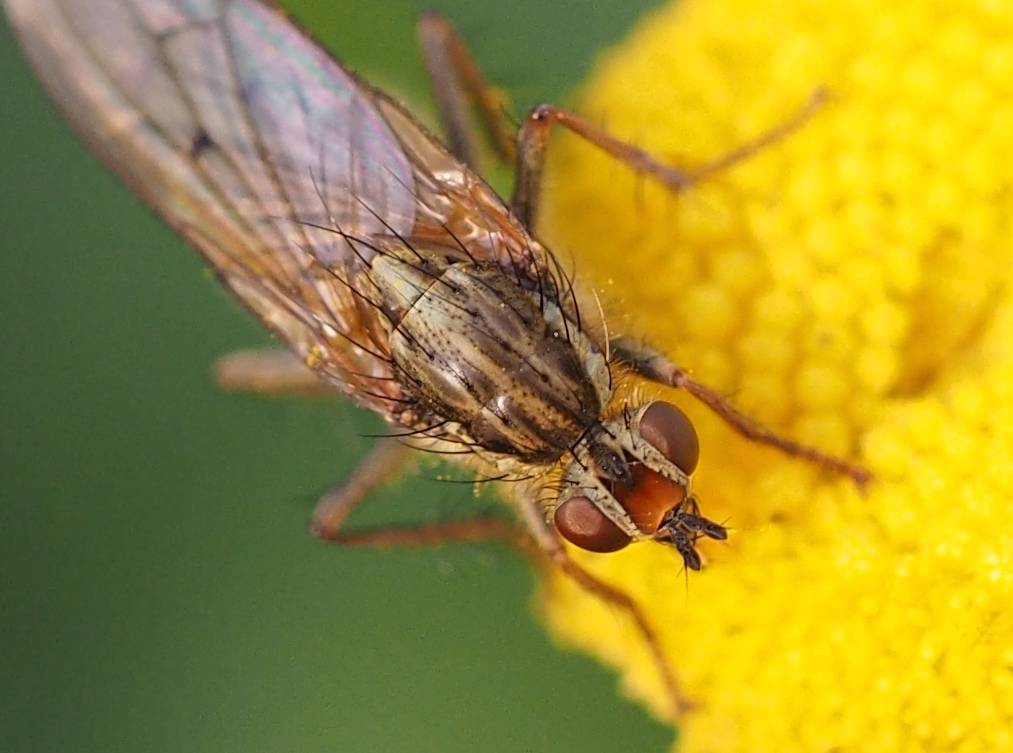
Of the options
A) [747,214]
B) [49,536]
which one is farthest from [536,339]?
[49,536]

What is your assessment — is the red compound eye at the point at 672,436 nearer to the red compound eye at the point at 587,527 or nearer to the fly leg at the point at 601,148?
the red compound eye at the point at 587,527

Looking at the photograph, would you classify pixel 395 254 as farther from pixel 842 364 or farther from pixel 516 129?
pixel 842 364

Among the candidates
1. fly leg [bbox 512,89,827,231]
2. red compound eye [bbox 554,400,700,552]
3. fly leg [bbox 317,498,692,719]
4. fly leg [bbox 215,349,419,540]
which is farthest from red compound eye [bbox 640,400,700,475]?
fly leg [bbox 215,349,419,540]

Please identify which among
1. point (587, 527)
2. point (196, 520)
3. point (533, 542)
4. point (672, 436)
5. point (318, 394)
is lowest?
point (196, 520)

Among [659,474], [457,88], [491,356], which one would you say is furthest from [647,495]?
[457,88]

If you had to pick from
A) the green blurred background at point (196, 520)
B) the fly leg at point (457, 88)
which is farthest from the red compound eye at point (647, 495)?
the fly leg at point (457, 88)

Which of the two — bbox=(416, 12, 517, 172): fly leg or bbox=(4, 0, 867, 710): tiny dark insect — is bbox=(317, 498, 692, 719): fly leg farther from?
bbox=(416, 12, 517, 172): fly leg

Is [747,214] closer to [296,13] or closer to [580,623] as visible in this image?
[580,623]
